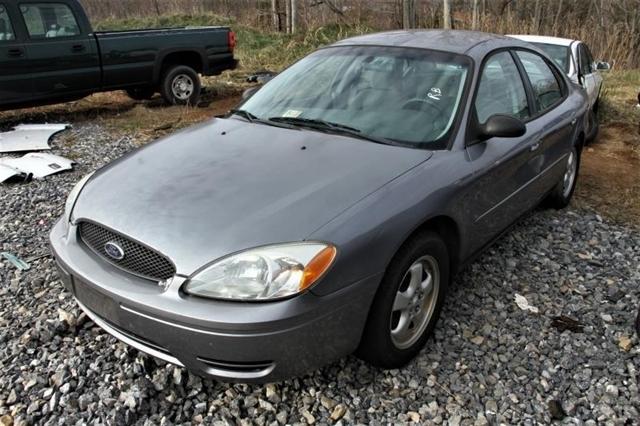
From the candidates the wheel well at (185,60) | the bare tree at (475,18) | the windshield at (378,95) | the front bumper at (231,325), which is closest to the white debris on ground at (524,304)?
the windshield at (378,95)

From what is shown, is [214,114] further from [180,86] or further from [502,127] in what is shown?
[502,127]

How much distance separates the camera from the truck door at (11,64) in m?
7.09

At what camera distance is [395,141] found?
2.95 metres

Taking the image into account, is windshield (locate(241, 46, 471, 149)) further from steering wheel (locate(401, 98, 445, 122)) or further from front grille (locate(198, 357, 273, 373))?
front grille (locate(198, 357, 273, 373))

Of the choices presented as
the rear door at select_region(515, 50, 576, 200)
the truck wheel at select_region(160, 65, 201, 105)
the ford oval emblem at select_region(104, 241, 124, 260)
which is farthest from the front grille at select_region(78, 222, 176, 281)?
the truck wheel at select_region(160, 65, 201, 105)

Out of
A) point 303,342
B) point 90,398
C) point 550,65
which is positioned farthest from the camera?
point 550,65

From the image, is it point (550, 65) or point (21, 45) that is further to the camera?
point (21, 45)

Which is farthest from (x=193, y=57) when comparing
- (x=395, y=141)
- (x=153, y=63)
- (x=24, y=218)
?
(x=395, y=141)

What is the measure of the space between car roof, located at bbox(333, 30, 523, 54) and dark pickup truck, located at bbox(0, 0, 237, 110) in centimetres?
532

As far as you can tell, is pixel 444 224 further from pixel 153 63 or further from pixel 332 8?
pixel 332 8

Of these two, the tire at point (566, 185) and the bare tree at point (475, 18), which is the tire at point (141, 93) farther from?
the bare tree at point (475, 18)

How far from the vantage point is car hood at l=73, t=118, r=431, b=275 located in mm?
2248

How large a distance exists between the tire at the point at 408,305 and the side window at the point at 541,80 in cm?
182

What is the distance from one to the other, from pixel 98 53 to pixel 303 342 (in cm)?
711
